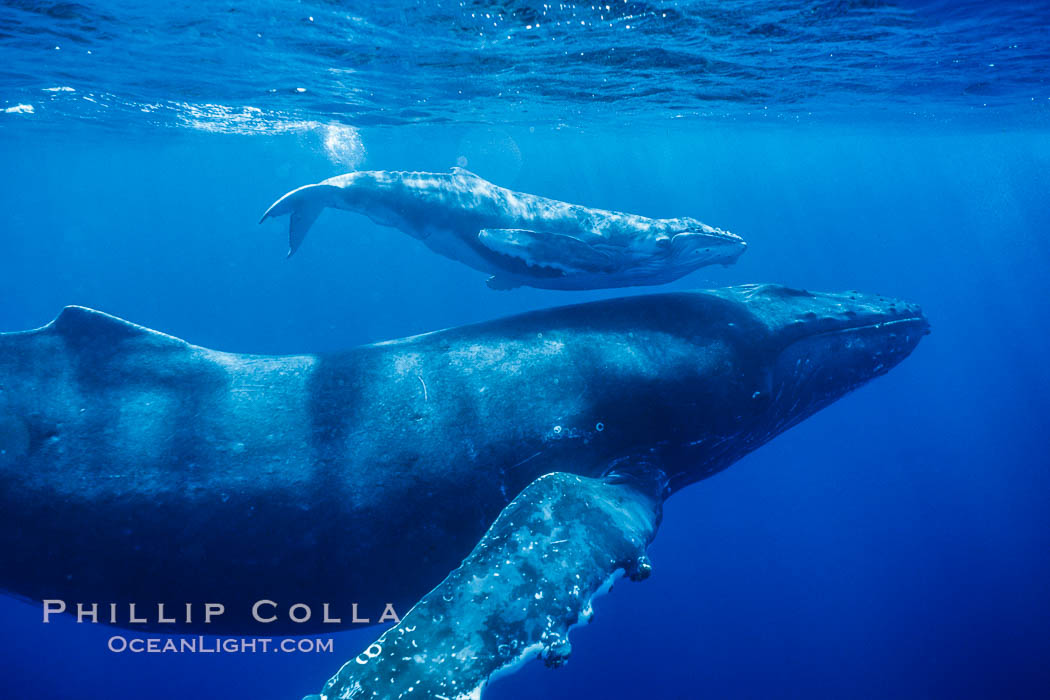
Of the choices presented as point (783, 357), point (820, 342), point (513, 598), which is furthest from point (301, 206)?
point (513, 598)

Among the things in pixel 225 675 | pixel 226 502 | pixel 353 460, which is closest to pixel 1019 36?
pixel 353 460

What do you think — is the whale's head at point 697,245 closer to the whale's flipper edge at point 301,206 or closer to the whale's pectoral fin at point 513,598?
the whale's pectoral fin at point 513,598

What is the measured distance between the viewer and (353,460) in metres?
4.98

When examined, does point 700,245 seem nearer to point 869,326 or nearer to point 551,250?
point 551,250

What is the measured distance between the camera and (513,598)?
12.0ft

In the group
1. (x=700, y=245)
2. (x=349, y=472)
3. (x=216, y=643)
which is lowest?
(x=216, y=643)

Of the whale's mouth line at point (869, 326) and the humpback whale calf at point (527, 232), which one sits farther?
the humpback whale calf at point (527, 232)

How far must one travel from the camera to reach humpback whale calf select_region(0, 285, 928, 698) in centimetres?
423

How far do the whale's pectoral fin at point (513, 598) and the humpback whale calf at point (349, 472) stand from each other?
17 millimetres

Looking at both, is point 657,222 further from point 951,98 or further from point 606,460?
point 951,98

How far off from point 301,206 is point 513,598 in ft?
28.6

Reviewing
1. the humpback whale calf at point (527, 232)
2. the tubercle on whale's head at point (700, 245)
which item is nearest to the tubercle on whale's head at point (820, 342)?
the tubercle on whale's head at point (700, 245)

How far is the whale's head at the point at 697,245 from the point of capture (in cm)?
788

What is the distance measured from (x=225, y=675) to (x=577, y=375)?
2125cm
